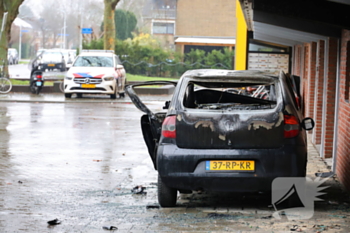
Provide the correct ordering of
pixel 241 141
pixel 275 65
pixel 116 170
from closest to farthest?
pixel 241 141
pixel 116 170
pixel 275 65

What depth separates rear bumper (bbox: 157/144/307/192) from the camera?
686 centimetres

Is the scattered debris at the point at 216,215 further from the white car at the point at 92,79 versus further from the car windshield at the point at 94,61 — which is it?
the car windshield at the point at 94,61

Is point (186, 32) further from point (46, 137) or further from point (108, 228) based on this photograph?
point (108, 228)

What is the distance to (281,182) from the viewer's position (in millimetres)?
6938

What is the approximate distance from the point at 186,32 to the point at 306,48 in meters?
49.0

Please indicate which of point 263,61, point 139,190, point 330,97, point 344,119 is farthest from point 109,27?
point 139,190

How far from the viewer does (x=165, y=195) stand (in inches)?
288

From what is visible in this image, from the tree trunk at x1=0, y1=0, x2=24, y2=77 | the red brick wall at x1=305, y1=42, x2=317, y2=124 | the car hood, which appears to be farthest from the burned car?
the tree trunk at x1=0, y1=0, x2=24, y2=77

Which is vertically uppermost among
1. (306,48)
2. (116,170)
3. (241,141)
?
(306,48)

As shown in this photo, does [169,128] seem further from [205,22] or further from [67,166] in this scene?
[205,22]

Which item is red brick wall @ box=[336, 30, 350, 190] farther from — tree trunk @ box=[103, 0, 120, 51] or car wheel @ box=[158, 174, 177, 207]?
tree trunk @ box=[103, 0, 120, 51]

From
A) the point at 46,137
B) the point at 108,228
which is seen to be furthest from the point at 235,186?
the point at 46,137

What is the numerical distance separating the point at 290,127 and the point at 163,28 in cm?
7060

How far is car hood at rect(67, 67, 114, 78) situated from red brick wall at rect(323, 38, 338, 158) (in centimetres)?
1518
